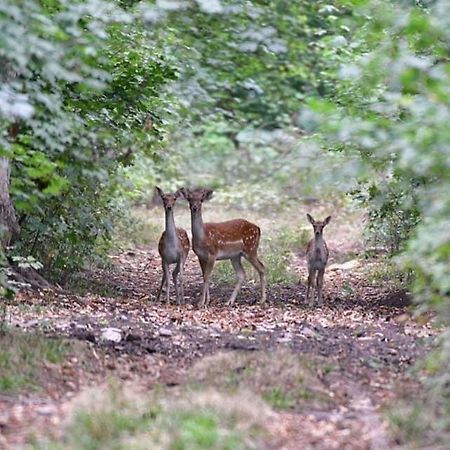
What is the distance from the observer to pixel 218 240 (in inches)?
485

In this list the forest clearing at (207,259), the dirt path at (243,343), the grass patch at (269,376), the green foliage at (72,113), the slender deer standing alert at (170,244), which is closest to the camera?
the forest clearing at (207,259)

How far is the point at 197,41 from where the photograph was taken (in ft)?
48.6

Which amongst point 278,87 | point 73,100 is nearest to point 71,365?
point 73,100

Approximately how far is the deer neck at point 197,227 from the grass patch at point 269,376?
16.5ft

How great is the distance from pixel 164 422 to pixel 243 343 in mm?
2650

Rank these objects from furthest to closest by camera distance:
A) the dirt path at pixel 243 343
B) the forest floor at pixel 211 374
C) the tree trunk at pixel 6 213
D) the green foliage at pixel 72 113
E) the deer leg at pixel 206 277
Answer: the deer leg at pixel 206 277 < the tree trunk at pixel 6 213 < the green foliage at pixel 72 113 < the dirt path at pixel 243 343 < the forest floor at pixel 211 374

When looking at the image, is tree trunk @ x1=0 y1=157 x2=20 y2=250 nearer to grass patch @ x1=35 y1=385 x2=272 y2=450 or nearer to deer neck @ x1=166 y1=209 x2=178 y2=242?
deer neck @ x1=166 y1=209 x2=178 y2=242

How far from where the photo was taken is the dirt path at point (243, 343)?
5.71 metres

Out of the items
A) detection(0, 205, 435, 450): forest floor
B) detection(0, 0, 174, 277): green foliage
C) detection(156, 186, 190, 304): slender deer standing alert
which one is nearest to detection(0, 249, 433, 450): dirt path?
detection(0, 205, 435, 450): forest floor

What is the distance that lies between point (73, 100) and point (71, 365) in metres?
3.18

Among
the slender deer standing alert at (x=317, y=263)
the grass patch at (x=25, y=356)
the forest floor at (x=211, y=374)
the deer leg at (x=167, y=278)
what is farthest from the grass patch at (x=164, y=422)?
the slender deer standing alert at (x=317, y=263)

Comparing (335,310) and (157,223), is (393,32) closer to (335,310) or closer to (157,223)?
(335,310)

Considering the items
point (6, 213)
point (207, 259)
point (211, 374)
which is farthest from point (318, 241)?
point (211, 374)

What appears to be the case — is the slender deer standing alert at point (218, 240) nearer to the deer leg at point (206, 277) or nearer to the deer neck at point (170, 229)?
the deer leg at point (206, 277)
